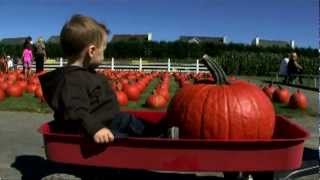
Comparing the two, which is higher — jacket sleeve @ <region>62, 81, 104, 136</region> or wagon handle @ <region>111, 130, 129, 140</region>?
jacket sleeve @ <region>62, 81, 104, 136</region>

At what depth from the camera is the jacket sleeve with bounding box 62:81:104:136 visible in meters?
4.64

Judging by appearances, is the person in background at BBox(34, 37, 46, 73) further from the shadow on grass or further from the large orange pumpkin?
the large orange pumpkin

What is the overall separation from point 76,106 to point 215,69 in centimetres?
118

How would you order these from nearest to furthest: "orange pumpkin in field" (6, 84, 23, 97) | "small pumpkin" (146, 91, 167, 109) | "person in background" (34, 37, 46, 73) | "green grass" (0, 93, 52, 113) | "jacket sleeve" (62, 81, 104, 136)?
"jacket sleeve" (62, 81, 104, 136) → "green grass" (0, 93, 52, 113) → "small pumpkin" (146, 91, 167, 109) → "orange pumpkin in field" (6, 84, 23, 97) → "person in background" (34, 37, 46, 73)

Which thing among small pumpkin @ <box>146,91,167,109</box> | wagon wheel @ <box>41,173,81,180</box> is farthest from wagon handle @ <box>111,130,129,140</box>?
small pumpkin @ <box>146,91,167,109</box>

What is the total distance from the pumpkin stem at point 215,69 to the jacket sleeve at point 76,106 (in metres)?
1.00

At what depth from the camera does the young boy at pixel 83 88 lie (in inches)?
184

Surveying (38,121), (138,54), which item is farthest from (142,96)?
(138,54)

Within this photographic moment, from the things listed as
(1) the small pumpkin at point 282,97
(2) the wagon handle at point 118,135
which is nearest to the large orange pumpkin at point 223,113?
(2) the wagon handle at point 118,135

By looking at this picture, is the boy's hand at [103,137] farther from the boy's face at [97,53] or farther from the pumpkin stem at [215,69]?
the pumpkin stem at [215,69]

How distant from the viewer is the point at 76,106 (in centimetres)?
466

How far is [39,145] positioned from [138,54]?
51.4 meters

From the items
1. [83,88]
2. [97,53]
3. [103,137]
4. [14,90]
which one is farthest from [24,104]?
[103,137]

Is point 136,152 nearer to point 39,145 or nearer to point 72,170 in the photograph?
point 72,170
